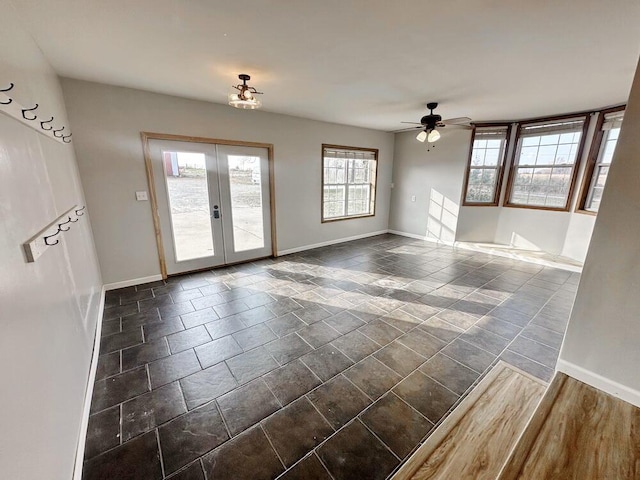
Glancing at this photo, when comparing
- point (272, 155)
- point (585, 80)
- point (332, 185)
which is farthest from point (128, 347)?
point (585, 80)

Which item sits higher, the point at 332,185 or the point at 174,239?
the point at 332,185

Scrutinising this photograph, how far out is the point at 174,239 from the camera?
393 cm

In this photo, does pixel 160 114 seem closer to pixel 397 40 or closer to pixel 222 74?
pixel 222 74

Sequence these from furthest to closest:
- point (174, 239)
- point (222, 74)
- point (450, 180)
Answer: point (450, 180) < point (174, 239) < point (222, 74)

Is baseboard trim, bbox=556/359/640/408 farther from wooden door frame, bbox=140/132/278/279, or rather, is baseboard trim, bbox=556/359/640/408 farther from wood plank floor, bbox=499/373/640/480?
wooden door frame, bbox=140/132/278/279

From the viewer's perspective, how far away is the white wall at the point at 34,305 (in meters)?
0.93

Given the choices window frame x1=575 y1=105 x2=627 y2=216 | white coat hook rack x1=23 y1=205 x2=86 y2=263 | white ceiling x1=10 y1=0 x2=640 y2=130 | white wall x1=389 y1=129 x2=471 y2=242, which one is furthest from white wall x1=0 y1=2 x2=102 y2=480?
window frame x1=575 y1=105 x2=627 y2=216

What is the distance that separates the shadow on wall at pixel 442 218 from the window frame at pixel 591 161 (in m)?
1.91

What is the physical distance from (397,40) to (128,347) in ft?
11.5

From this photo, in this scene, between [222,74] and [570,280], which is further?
→ [570,280]

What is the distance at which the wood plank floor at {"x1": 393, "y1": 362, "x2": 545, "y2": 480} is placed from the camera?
129 cm

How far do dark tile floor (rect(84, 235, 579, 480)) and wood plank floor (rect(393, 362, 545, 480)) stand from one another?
182mm

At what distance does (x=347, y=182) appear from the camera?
238 inches

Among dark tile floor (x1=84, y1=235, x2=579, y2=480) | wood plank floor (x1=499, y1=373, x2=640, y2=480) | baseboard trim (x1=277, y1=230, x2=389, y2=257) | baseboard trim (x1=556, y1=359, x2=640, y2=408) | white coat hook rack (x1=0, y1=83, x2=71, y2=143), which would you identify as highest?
white coat hook rack (x1=0, y1=83, x2=71, y2=143)
